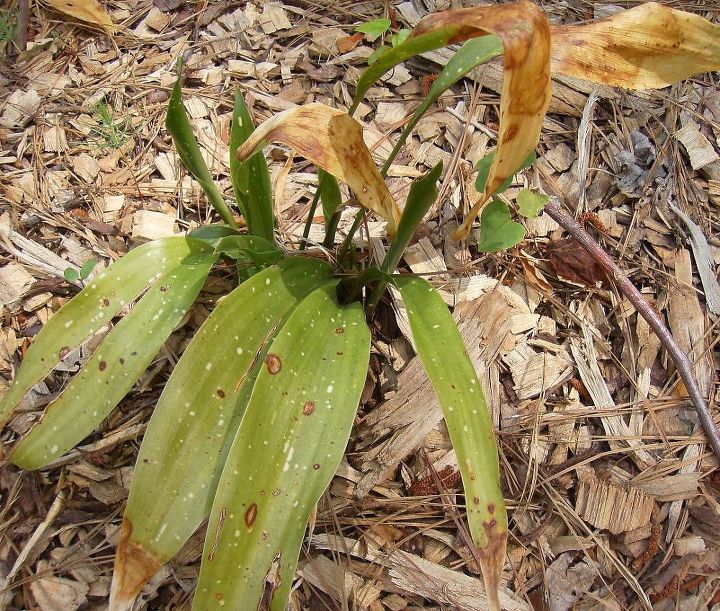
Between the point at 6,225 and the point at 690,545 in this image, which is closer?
the point at 690,545

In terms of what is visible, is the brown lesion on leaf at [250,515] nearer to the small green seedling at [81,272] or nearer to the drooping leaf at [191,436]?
the drooping leaf at [191,436]

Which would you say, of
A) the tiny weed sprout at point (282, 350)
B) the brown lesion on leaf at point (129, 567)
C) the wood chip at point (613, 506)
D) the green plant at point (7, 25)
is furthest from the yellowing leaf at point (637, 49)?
the green plant at point (7, 25)

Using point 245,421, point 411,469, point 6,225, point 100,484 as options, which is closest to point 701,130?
point 411,469

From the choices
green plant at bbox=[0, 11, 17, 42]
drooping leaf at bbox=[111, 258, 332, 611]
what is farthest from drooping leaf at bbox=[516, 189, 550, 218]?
green plant at bbox=[0, 11, 17, 42]

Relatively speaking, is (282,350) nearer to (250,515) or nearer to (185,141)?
(250,515)

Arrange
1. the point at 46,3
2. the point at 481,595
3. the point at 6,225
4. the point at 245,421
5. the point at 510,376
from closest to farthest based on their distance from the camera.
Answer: the point at 245,421
the point at 481,595
the point at 510,376
the point at 6,225
the point at 46,3

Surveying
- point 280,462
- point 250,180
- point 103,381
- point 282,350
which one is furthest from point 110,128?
point 280,462

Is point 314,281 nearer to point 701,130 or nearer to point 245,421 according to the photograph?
point 245,421
